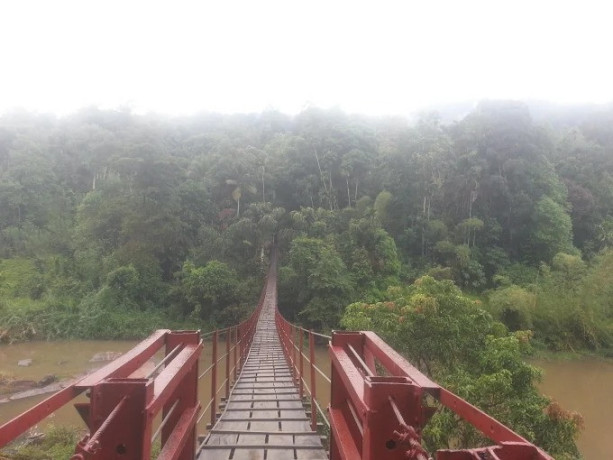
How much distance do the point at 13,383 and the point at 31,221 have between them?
13378mm

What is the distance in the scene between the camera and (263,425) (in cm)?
310

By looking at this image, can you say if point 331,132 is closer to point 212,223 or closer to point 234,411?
point 212,223

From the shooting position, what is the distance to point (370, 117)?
34844 mm

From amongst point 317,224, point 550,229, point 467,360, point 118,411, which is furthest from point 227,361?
point 550,229

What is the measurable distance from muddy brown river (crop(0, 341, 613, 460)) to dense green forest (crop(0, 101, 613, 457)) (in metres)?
0.96

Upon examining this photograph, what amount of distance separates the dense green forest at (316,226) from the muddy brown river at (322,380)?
96cm

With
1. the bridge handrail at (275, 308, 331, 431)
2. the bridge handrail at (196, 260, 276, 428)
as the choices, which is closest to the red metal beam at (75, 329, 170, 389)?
the bridge handrail at (196, 260, 276, 428)

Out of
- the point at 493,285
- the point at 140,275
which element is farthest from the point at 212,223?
the point at 493,285

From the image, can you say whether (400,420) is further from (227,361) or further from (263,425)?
(227,361)

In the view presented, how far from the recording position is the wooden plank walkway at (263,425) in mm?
2523

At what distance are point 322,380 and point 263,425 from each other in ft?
29.7

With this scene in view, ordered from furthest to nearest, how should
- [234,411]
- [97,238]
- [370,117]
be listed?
[370,117], [97,238], [234,411]

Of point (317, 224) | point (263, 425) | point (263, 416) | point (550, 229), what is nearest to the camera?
point (263, 425)

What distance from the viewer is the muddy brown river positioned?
343 inches
